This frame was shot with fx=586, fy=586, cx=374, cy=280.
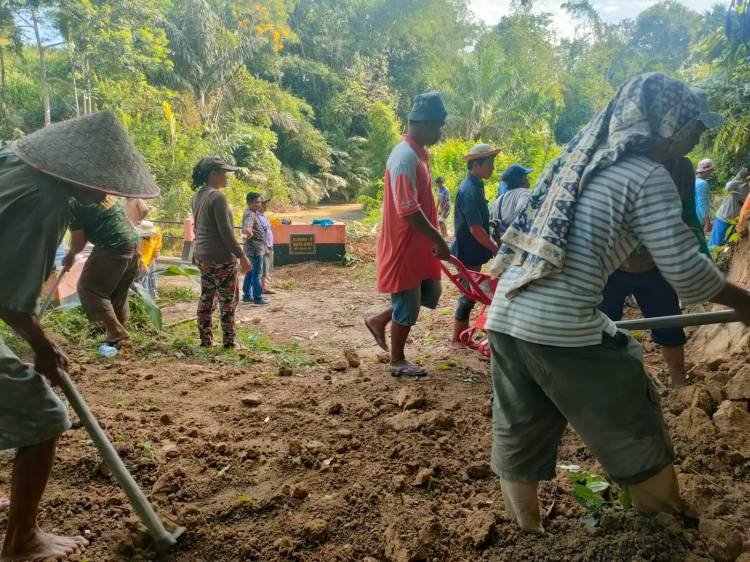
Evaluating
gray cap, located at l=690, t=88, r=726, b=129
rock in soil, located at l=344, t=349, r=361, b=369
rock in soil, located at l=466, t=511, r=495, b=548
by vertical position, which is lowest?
rock in soil, located at l=344, t=349, r=361, b=369

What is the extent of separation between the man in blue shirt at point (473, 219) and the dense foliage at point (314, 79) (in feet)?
10.8

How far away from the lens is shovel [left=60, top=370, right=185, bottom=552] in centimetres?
220

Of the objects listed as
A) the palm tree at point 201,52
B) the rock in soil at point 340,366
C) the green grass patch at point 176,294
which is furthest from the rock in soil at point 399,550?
the palm tree at point 201,52

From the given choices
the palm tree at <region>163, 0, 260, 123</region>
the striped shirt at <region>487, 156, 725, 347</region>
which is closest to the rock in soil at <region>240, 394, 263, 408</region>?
the striped shirt at <region>487, 156, 725, 347</region>

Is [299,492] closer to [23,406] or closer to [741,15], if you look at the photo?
[23,406]

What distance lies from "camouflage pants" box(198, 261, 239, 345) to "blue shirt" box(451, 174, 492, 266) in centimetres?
205

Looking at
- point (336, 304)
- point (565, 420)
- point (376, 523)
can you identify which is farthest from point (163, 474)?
point (336, 304)

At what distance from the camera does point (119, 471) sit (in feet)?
7.50

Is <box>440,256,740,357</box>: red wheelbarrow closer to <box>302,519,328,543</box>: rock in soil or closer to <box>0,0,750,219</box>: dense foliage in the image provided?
<box>302,519,328,543</box>: rock in soil

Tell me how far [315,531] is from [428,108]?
285cm

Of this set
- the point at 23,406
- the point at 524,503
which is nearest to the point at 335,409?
the point at 524,503

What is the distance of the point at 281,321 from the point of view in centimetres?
733

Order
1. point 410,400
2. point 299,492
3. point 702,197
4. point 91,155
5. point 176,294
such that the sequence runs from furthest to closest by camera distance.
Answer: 1. point 702,197
2. point 176,294
3. point 410,400
4. point 299,492
5. point 91,155

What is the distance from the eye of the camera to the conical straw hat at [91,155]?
2072mm
